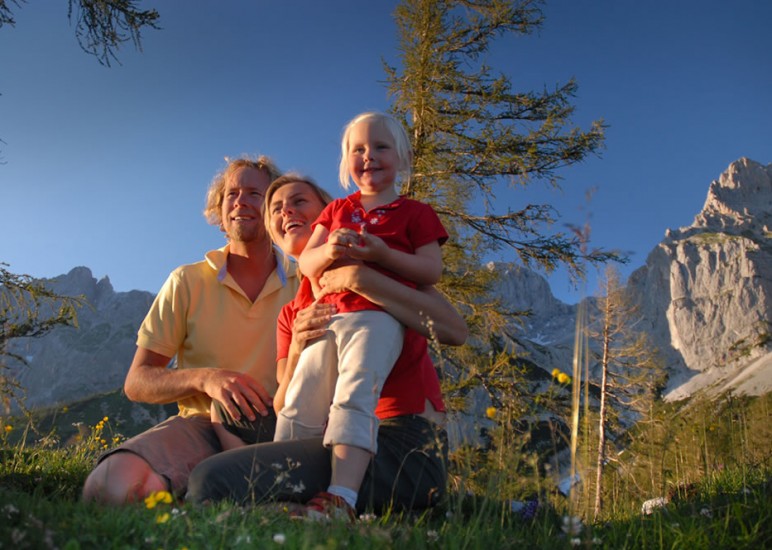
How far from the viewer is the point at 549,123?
444 inches

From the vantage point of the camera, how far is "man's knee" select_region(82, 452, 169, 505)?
288 centimetres

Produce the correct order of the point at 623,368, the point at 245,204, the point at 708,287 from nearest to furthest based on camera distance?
the point at 245,204 < the point at 623,368 < the point at 708,287

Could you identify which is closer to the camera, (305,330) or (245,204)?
(305,330)

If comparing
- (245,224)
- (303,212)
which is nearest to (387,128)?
(303,212)

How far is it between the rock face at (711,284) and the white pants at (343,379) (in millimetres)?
143059

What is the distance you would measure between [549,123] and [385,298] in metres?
9.72

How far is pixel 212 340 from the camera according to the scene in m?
3.85

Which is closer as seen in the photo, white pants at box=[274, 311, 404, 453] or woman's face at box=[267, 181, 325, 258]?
white pants at box=[274, 311, 404, 453]

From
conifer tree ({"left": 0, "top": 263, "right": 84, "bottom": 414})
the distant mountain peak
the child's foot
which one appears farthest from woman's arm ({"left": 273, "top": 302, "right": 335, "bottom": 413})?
the distant mountain peak

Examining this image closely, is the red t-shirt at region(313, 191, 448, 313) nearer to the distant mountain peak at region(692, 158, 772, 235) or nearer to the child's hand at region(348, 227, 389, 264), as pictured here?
the child's hand at region(348, 227, 389, 264)

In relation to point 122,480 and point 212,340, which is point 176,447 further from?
point 212,340

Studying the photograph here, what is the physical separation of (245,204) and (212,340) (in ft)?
3.21

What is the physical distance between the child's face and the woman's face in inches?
20.4

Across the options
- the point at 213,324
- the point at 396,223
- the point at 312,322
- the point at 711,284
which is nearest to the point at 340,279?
the point at 312,322
